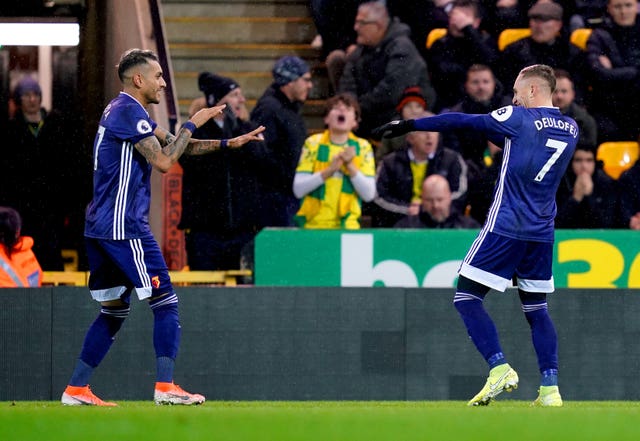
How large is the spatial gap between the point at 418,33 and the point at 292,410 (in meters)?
7.79

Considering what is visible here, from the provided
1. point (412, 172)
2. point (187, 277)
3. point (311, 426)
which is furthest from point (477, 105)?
point (311, 426)

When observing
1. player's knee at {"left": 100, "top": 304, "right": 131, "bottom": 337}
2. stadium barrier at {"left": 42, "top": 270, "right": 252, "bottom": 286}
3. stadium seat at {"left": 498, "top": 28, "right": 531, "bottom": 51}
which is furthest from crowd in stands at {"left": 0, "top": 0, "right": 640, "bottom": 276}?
player's knee at {"left": 100, "top": 304, "right": 131, "bottom": 337}

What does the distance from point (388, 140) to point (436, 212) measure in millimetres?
1341

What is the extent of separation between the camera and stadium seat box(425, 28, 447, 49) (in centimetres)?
1374

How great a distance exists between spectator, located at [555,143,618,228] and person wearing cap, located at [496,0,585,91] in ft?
4.15

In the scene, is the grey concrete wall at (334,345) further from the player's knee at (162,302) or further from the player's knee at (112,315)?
the player's knee at (162,302)

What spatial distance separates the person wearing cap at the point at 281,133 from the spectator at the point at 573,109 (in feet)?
7.31

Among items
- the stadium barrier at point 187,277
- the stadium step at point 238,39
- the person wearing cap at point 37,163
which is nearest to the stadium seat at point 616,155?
the stadium step at point 238,39

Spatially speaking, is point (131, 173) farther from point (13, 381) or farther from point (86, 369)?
point (13, 381)

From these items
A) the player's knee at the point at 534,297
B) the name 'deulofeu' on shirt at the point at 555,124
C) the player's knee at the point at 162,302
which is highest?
the name 'deulofeu' on shirt at the point at 555,124

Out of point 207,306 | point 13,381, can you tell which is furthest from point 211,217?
point 13,381

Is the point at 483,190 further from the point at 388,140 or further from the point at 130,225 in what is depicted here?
the point at 130,225

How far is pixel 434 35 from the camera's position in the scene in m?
13.9

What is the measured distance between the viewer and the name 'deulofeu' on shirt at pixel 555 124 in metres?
8.32
